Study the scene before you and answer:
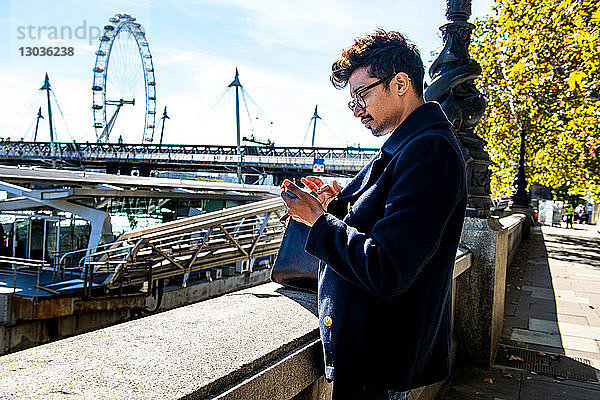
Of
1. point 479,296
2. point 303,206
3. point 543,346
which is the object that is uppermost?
point 303,206

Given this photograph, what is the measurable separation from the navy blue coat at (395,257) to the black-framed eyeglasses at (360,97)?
16cm

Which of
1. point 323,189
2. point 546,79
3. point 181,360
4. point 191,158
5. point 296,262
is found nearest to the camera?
point 181,360

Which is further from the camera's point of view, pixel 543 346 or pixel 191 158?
pixel 191 158

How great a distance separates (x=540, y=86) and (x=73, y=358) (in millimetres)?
15138

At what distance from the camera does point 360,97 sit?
1.87 metres

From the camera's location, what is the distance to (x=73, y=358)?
5.53 ft

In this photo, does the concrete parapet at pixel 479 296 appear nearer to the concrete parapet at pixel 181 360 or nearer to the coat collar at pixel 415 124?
the concrete parapet at pixel 181 360

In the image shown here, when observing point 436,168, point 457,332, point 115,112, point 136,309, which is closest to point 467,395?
point 457,332

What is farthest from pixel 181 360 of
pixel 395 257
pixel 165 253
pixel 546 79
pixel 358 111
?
pixel 165 253

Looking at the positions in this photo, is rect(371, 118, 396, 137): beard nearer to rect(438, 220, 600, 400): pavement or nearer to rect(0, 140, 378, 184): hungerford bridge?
rect(438, 220, 600, 400): pavement

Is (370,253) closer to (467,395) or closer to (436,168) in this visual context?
(436,168)

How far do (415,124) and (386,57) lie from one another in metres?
0.24

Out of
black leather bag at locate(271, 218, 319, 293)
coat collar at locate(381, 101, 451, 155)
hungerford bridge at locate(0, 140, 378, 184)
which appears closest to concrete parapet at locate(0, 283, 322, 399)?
black leather bag at locate(271, 218, 319, 293)

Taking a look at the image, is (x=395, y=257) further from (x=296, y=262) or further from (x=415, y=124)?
(x=296, y=262)
